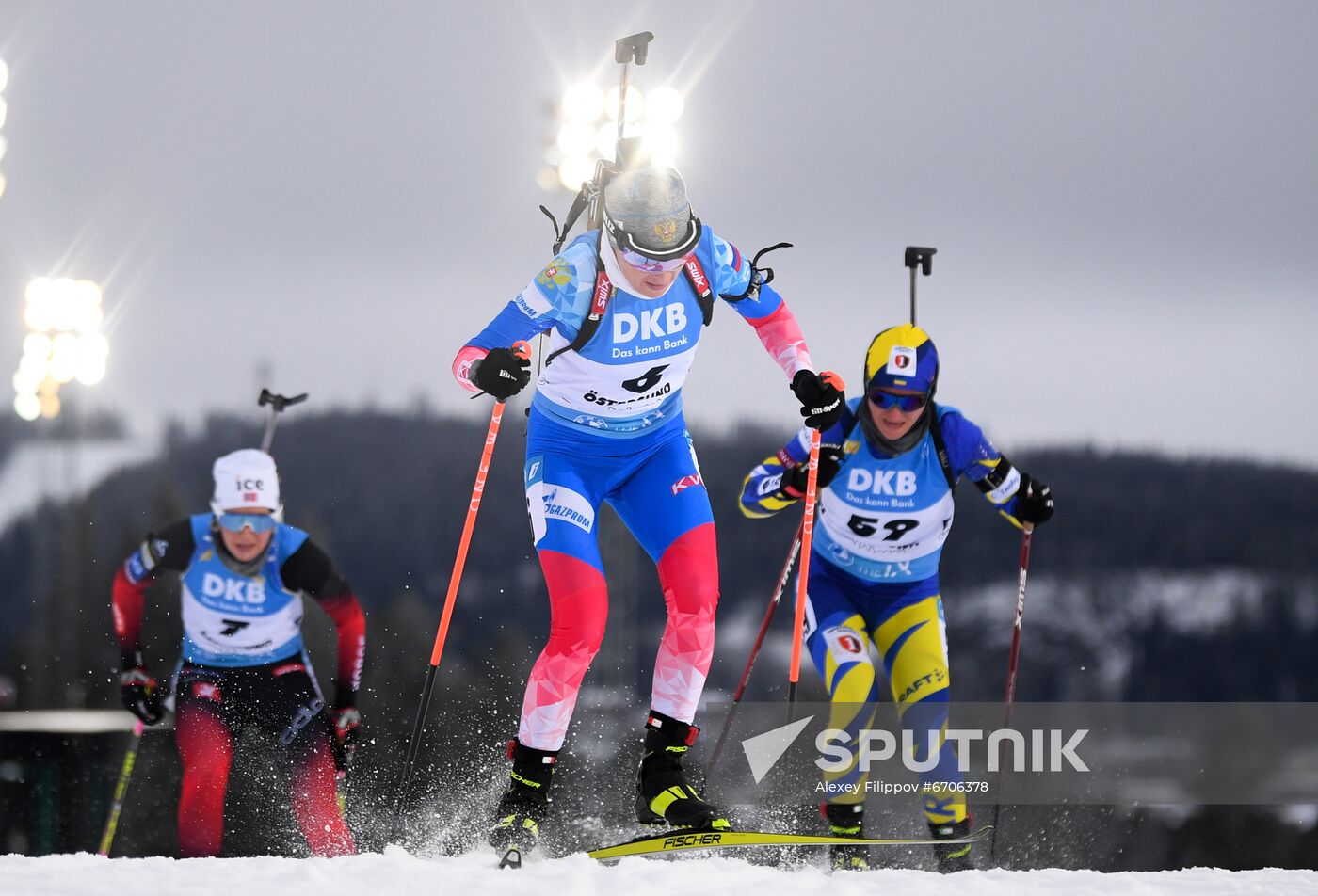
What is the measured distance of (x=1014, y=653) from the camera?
7855mm

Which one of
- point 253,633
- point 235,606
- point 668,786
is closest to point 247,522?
point 235,606

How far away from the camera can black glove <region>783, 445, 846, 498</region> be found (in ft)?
22.7

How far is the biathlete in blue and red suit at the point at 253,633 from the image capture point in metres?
7.88

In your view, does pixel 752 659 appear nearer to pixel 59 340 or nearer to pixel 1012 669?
pixel 1012 669

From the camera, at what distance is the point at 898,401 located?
693 centimetres

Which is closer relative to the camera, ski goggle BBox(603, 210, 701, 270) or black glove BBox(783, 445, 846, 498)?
ski goggle BBox(603, 210, 701, 270)

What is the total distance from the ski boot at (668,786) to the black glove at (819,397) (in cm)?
136

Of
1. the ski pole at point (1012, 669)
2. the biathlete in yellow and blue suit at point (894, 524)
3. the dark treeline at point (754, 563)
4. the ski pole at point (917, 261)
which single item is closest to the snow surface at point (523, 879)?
the biathlete in yellow and blue suit at point (894, 524)

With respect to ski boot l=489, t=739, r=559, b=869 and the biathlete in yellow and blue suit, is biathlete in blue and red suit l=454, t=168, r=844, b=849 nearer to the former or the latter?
ski boot l=489, t=739, r=559, b=869

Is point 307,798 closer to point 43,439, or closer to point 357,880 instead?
point 357,880

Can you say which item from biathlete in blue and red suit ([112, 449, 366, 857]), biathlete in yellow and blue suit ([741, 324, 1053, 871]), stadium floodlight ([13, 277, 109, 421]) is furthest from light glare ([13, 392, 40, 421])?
biathlete in yellow and blue suit ([741, 324, 1053, 871])

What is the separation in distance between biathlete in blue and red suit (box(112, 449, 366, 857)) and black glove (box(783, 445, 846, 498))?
2.49m

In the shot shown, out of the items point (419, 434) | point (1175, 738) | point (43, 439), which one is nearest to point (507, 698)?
point (43, 439)

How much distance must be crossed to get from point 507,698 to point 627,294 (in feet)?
54.7
